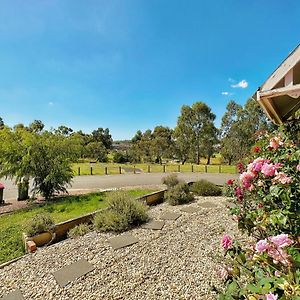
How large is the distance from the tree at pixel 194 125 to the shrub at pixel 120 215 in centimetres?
2621

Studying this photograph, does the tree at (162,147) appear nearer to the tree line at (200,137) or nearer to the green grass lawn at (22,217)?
the tree line at (200,137)

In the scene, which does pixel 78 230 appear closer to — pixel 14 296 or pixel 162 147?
pixel 14 296

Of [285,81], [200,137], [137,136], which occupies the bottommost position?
[285,81]

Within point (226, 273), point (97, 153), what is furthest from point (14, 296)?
point (97, 153)

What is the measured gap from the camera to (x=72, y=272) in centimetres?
314

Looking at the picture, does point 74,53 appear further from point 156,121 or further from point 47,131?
point 156,121

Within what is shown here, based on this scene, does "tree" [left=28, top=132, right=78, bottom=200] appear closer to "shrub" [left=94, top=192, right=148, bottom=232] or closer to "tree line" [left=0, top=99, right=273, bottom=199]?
"tree line" [left=0, top=99, right=273, bottom=199]

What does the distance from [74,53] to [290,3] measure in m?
8.11

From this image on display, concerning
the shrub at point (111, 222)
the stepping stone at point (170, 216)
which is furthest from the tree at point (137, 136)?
the shrub at point (111, 222)

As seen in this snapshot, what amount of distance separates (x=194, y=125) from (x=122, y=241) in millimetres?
27904

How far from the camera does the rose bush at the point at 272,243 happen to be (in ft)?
3.86

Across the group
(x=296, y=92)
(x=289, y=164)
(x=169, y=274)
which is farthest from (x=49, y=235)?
(x=296, y=92)

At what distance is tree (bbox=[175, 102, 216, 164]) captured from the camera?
3003 centimetres

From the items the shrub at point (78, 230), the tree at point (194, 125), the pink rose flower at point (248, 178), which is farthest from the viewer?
the tree at point (194, 125)
